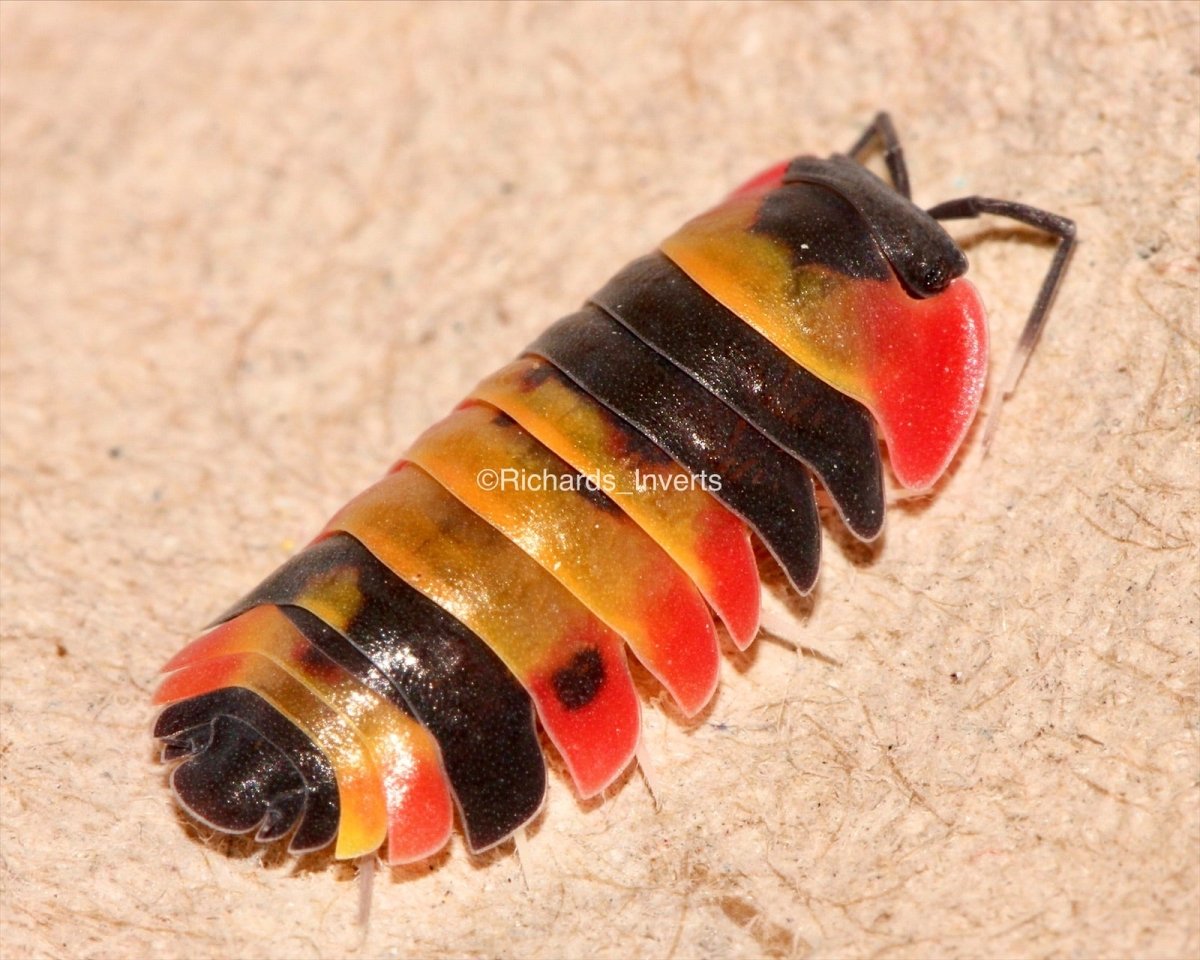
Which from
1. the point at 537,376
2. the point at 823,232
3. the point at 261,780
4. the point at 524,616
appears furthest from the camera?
the point at 823,232

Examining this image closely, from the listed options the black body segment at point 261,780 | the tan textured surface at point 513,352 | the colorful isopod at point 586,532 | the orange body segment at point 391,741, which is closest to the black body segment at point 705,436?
the colorful isopod at point 586,532

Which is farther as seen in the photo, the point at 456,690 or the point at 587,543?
the point at 587,543

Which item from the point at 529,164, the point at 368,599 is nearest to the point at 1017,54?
the point at 529,164

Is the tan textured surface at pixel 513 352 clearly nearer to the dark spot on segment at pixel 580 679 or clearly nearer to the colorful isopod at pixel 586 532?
the colorful isopod at pixel 586 532

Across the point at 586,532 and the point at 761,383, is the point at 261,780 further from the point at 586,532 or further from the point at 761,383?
the point at 761,383

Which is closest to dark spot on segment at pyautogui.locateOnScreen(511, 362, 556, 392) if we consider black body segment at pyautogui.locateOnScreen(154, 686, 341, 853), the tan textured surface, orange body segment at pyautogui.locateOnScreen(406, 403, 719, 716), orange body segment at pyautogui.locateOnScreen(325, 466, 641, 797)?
orange body segment at pyautogui.locateOnScreen(406, 403, 719, 716)

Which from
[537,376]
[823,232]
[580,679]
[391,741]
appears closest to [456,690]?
[391,741]

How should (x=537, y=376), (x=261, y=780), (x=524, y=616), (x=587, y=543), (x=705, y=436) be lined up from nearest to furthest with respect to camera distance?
(x=261, y=780) < (x=524, y=616) < (x=587, y=543) < (x=705, y=436) < (x=537, y=376)
